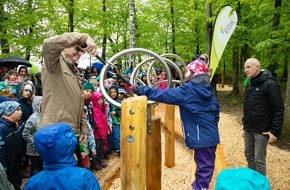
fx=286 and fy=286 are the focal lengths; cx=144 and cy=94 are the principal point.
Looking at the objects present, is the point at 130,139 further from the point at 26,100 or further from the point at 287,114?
the point at 287,114

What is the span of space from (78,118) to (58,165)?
0.86m

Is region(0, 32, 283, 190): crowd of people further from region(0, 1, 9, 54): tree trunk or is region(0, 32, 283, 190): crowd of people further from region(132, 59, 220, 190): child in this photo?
region(0, 1, 9, 54): tree trunk

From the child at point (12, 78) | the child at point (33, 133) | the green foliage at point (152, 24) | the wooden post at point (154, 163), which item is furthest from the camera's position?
the green foliage at point (152, 24)

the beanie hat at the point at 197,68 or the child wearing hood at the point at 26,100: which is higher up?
the beanie hat at the point at 197,68

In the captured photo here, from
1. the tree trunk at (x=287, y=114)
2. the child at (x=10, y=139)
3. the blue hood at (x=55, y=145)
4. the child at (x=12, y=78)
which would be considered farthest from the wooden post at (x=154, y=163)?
the tree trunk at (x=287, y=114)

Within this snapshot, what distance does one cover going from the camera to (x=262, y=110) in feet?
14.0

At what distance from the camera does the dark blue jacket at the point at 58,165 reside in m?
2.04

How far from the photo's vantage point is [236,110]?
42.1 ft

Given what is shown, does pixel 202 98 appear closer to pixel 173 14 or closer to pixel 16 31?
pixel 16 31

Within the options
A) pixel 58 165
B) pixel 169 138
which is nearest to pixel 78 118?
pixel 58 165

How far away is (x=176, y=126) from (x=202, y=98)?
4072mm

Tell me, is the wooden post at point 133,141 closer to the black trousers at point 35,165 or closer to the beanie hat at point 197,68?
the beanie hat at point 197,68

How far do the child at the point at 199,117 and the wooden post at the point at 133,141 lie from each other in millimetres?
701

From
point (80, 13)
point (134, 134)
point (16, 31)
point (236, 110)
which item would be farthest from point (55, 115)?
point (80, 13)
